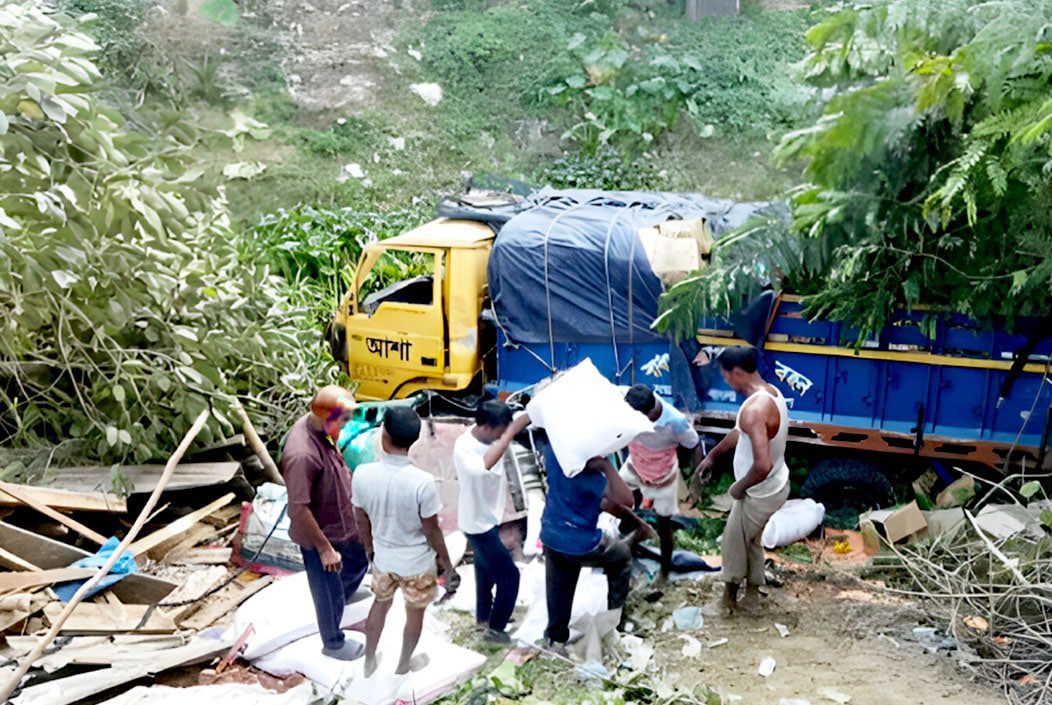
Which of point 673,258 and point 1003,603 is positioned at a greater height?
point 673,258

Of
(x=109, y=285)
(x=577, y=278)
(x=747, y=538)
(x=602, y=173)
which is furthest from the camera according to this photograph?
(x=602, y=173)

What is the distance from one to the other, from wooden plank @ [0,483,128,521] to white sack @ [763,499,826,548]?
4.46 metres

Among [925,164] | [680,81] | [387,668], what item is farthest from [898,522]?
[680,81]

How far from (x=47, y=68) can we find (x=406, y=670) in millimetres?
3902

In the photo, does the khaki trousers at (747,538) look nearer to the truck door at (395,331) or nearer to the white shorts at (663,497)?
the white shorts at (663,497)

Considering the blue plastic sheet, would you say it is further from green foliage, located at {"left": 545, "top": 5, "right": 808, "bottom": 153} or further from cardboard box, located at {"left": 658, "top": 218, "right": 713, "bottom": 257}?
green foliage, located at {"left": 545, "top": 5, "right": 808, "bottom": 153}

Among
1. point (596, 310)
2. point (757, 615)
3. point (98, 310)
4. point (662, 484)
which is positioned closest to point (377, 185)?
point (596, 310)

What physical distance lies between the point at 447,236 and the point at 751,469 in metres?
3.94

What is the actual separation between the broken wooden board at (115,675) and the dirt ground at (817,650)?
2478 mm

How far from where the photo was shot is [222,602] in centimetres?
660

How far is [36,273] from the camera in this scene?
6266mm

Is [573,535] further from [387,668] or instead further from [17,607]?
[17,607]

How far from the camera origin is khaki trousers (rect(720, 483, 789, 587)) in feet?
20.2

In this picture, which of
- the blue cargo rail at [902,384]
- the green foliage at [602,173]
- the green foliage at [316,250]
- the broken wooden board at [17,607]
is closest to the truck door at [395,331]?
the green foliage at [316,250]
